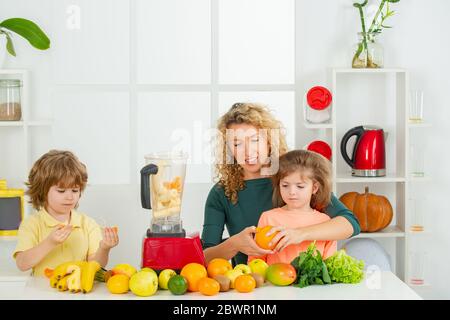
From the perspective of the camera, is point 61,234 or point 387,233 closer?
point 61,234

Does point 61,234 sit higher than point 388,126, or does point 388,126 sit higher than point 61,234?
point 388,126

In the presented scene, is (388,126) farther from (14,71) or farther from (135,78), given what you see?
(14,71)

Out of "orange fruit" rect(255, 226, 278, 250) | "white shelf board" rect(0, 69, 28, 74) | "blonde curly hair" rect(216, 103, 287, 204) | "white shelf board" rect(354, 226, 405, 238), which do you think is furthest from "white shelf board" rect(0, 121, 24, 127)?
"white shelf board" rect(354, 226, 405, 238)

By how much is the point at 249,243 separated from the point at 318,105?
784 mm

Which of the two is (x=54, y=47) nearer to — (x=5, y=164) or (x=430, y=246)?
(x=5, y=164)

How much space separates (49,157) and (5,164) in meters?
0.45

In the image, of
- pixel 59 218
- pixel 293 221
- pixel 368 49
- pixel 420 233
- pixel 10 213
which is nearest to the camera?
pixel 293 221

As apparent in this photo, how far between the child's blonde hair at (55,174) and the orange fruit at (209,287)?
50 cm

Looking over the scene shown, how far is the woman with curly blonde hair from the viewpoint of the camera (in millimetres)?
1498

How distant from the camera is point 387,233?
2070 mm

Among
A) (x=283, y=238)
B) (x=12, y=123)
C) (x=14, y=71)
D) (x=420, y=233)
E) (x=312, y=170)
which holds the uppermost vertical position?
(x=14, y=71)

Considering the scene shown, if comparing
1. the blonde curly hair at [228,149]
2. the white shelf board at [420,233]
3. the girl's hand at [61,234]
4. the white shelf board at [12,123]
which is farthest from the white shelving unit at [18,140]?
the white shelf board at [420,233]

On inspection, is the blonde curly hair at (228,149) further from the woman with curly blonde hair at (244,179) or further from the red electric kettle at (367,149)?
the red electric kettle at (367,149)

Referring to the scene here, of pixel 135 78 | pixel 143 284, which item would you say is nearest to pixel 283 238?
pixel 143 284
